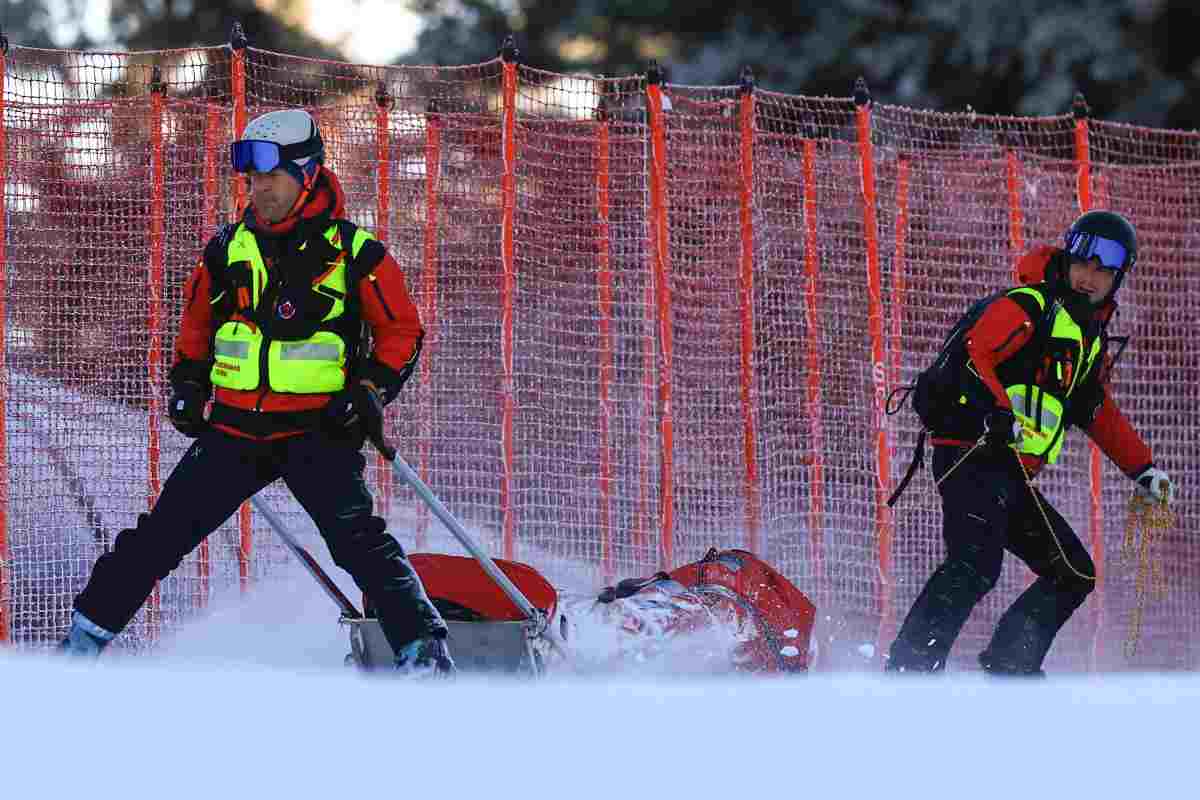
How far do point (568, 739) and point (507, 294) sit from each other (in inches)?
200

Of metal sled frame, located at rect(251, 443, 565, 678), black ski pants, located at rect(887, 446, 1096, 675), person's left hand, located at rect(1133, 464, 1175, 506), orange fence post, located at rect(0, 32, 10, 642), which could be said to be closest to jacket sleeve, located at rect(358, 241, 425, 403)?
metal sled frame, located at rect(251, 443, 565, 678)

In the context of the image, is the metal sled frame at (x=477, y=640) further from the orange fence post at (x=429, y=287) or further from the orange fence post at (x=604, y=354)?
the orange fence post at (x=604, y=354)

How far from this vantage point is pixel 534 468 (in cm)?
808

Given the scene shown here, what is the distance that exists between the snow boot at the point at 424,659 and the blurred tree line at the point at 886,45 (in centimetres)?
1026

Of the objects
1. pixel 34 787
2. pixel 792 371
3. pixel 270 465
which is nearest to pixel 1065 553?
pixel 792 371

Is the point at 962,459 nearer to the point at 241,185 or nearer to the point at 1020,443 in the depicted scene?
the point at 1020,443

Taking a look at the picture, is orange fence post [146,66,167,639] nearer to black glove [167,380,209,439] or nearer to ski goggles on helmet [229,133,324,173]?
black glove [167,380,209,439]

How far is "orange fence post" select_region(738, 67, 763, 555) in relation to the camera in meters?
8.37

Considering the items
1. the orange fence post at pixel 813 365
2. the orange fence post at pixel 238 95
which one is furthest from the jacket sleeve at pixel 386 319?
the orange fence post at pixel 813 365

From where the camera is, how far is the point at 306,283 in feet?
18.3

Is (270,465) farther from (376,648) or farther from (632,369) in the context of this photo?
(632,369)

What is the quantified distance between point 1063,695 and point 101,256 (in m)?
5.26

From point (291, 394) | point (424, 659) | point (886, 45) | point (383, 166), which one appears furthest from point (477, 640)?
point (886, 45)

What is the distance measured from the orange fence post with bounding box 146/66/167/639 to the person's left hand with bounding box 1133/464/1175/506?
12.7 ft
